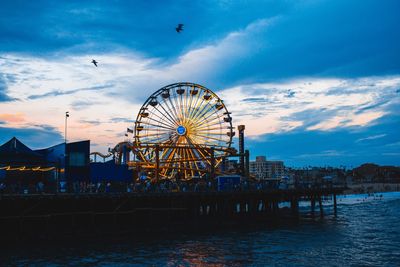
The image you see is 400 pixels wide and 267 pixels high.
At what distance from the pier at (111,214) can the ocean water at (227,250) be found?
13.6ft

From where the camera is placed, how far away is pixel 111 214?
39781 mm

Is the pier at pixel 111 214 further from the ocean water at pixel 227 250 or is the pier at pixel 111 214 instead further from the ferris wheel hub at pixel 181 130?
the ferris wheel hub at pixel 181 130

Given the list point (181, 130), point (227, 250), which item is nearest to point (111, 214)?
point (227, 250)

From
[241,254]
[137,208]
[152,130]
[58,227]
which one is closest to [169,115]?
[152,130]

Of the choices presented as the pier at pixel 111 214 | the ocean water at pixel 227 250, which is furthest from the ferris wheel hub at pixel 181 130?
the ocean water at pixel 227 250

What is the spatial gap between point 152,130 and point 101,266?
41155 mm

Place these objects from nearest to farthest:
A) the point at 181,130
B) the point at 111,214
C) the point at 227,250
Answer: the point at 227,250 < the point at 111,214 < the point at 181,130

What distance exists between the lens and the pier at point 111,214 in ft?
117

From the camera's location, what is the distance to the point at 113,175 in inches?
1800

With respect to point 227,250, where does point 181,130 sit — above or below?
above

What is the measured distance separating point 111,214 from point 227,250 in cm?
1371

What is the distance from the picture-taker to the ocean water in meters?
26.8

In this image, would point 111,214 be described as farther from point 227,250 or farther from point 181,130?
point 181,130

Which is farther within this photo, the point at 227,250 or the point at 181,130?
the point at 181,130
